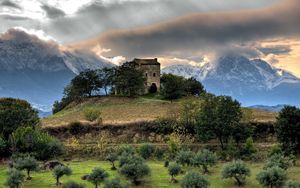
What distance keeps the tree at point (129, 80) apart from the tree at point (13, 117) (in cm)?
4474

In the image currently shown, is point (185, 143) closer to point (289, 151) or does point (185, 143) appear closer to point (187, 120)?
point (187, 120)

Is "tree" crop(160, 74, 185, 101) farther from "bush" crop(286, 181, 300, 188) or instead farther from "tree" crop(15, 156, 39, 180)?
"bush" crop(286, 181, 300, 188)

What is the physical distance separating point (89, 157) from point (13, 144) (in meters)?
17.0

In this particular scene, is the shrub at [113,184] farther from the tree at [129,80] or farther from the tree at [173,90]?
the tree at [173,90]

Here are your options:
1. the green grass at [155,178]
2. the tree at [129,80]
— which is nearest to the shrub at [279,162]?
the green grass at [155,178]

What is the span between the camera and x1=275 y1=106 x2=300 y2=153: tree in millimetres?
93938

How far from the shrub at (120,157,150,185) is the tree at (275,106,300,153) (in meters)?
30.8

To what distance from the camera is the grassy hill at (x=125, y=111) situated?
421ft

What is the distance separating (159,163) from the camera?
97.9 m

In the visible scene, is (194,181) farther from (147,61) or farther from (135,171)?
(147,61)

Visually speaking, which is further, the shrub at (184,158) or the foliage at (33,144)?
the foliage at (33,144)

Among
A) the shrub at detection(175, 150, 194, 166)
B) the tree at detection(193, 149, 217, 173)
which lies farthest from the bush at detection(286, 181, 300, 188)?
the shrub at detection(175, 150, 194, 166)

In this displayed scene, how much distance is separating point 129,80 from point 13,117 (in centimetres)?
5431

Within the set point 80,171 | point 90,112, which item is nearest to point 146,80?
point 90,112
